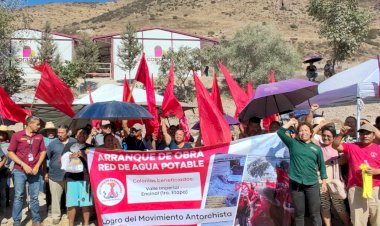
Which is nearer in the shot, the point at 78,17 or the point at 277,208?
the point at 277,208

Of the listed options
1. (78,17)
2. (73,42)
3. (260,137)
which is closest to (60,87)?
(260,137)

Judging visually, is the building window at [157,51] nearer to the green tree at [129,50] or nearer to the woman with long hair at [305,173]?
the green tree at [129,50]

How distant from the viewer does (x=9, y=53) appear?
26172 millimetres

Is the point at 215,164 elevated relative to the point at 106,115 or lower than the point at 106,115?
lower

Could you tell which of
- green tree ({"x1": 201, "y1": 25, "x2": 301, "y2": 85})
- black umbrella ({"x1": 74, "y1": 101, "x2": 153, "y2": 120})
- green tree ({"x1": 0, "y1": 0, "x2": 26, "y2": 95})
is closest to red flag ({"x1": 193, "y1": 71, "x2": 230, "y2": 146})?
black umbrella ({"x1": 74, "y1": 101, "x2": 153, "y2": 120})

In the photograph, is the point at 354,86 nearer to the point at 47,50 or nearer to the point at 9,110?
the point at 9,110

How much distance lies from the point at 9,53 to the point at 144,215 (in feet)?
75.3

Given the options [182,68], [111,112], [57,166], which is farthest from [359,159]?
[182,68]

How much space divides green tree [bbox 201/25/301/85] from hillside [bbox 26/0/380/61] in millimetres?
23862

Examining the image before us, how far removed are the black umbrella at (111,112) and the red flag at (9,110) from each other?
2356mm

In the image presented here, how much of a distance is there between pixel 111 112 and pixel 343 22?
1017 inches

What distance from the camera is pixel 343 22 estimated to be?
29172mm

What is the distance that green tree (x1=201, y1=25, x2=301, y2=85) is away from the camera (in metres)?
29.7

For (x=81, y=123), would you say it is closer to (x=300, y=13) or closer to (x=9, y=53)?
(x=9, y=53)
